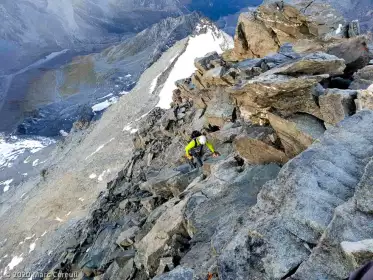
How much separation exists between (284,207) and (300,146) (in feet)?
17.2

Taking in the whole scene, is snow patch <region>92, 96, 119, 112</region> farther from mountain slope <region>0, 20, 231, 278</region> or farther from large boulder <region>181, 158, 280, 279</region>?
large boulder <region>181, 158, 280, 279</region>

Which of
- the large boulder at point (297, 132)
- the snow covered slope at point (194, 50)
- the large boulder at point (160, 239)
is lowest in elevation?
the snow covered slope at point (194, 50)

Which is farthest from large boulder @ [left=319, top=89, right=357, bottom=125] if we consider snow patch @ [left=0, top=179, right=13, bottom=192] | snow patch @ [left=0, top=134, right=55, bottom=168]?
snow patch @ [left=0, top=134, right=55, bottom=168]

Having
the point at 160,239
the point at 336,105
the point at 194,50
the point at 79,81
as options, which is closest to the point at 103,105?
the point at 194,50

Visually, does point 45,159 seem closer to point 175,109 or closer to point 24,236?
point 24,236

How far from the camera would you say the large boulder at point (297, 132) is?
15.2m

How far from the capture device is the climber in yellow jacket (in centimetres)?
2106

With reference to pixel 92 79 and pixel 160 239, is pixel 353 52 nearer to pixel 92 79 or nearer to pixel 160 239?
pixel 160 239

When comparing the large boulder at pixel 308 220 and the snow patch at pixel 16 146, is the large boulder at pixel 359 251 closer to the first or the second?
the large boulder at pixel 308 220

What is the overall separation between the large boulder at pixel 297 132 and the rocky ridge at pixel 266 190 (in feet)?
0.17

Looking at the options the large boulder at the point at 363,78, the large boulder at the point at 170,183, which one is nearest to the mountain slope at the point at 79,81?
the large boulder at the point at 170,183

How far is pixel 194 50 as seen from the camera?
79688 millimetres

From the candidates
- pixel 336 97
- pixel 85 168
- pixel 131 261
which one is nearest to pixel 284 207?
pixel 336 97

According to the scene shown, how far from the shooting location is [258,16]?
32.3 m
